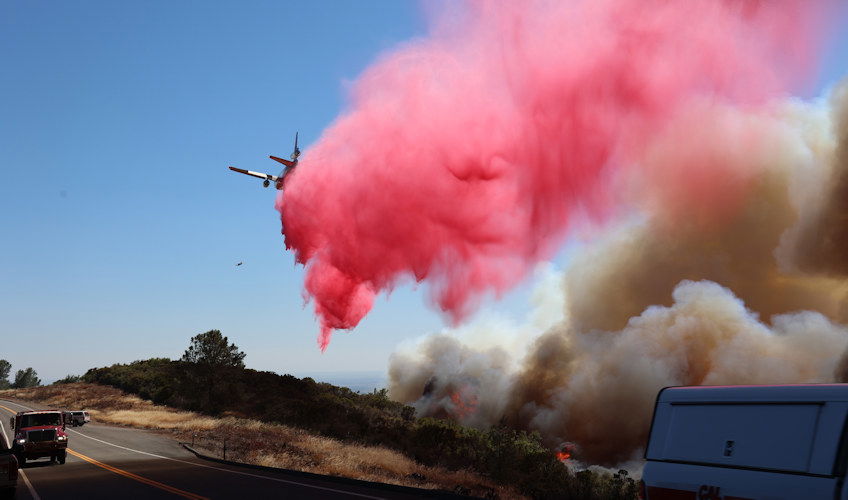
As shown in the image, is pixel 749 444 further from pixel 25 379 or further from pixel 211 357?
pixel 25 379

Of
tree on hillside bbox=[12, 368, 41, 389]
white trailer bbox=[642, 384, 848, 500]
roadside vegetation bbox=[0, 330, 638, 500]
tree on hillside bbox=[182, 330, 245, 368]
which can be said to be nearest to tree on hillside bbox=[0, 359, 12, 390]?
tree on hillside bbox=[12, 368, 41, 389]

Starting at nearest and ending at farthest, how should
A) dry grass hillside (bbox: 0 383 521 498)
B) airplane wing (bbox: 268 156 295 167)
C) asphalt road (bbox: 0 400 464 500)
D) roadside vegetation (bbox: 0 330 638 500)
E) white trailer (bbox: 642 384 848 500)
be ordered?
white trailer (bbox: 642 384 848 500)
asphalt road (bbox: 0 400 464 500)
dry grass hillside (bbox: 0 383 521 498)
roadside vegetation (bbox: 0 330 638 500)
airplane wing (bbox: 268 156 295 167)

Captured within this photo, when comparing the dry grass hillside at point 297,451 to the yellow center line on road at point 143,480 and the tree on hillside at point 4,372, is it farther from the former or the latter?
the tree on hillside at point 4,372

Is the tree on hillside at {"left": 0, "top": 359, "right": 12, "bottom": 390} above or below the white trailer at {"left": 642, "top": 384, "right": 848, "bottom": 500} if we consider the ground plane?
below

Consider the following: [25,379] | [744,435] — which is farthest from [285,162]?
[25,379]

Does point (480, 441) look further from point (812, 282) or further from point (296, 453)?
point (812, 282)

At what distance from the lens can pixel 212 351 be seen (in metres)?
56.1

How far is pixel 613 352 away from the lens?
52.8 metres

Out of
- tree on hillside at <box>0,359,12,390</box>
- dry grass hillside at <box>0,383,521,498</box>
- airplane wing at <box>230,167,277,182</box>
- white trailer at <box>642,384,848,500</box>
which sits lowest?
tree on hillside at <box>0,359,12,390</box>

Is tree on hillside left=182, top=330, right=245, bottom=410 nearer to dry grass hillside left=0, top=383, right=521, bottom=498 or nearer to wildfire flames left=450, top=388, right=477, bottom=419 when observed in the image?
dry grass hillside left=0, top=383, right=521, bottom=498

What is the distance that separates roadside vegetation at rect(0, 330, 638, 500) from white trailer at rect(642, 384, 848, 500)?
9587 mm

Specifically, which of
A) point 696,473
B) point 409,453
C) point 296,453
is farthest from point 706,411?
point 409,453

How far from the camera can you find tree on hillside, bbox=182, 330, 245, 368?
55344 mm

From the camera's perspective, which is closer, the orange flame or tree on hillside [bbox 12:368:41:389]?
the orange flame
